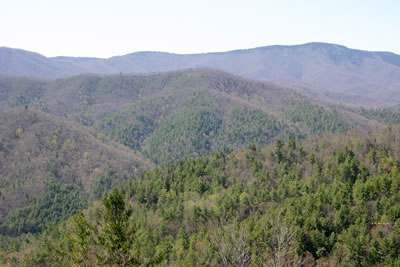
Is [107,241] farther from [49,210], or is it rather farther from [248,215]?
[49,210]

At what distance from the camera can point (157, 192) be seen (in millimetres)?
96562

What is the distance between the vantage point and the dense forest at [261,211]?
35656 millimetres

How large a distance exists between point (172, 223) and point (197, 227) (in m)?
6.95

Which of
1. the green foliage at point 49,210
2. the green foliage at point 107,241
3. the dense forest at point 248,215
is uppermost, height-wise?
the green foliage at point 107,241

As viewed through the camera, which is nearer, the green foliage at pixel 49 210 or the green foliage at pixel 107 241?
the green foliage at pixel 107 241

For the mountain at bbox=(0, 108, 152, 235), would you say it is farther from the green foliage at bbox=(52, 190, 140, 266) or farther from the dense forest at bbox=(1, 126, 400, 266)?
the green foliage at bbox=(52, 190, 140, 266)

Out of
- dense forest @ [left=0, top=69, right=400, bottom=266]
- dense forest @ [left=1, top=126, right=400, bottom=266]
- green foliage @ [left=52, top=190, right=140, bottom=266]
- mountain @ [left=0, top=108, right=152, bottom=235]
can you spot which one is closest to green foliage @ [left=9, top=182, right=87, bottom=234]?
mountain @ [left=0, top=108, right=152, bottom=235]

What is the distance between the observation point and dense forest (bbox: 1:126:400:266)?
35.7 meters

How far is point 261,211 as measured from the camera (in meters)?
78.0

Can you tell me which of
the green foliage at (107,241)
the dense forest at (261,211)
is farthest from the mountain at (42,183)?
the green foliage at (107,241)

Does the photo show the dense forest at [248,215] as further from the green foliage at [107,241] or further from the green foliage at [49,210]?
the green foliage at [49,210]

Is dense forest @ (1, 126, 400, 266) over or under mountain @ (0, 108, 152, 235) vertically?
over

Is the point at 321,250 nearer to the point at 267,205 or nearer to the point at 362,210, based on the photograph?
the point at 362,210

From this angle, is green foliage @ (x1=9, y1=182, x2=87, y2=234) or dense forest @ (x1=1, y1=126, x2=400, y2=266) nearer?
dense forest @ (x1=1, y1=126, x2=400, y2=266)
